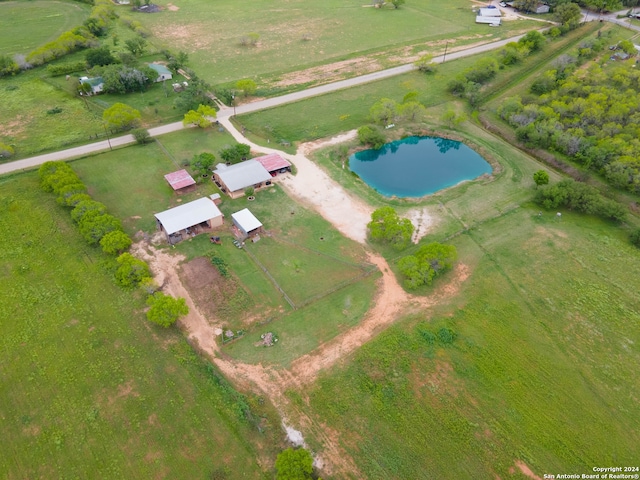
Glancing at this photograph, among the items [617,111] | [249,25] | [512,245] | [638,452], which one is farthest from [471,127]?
[249,25]

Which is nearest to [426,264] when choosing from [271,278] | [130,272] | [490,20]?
[271,278]

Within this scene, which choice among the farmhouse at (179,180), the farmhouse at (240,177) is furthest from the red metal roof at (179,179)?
the farmhouse at (240,177)

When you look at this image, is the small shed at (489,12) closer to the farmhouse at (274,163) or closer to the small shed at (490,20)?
the small shed at (490,20)

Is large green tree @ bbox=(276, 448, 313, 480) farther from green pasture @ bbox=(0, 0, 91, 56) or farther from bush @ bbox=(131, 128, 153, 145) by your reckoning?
green pasture @ bbox=(0, 0, 91, 56)

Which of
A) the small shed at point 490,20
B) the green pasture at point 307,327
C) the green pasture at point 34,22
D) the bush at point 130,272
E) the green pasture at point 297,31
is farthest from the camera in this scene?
the small shed at point 490,20

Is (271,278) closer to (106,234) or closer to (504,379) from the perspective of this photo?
(106,234)

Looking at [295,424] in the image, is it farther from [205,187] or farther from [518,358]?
[205,187]
